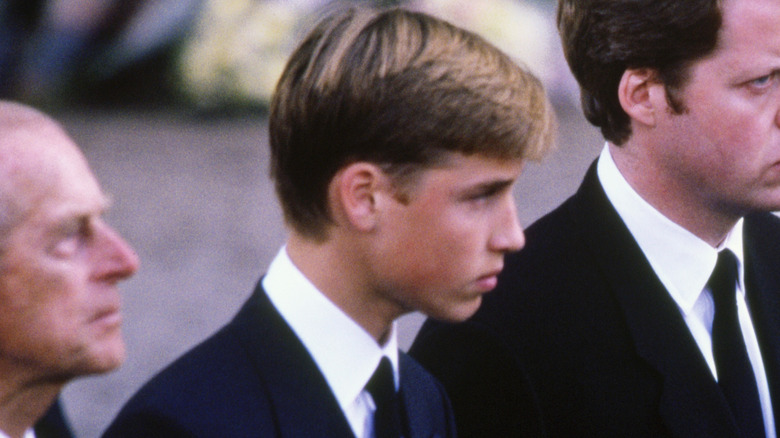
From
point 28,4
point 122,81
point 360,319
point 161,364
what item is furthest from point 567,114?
point 360,319

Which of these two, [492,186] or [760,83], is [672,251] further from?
[492,186]

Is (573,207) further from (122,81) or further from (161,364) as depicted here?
(122,81)

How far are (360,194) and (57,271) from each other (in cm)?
56

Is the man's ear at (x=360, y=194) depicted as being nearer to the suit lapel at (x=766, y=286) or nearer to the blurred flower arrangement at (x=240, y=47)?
the suit lapel at (x=766, y=286)

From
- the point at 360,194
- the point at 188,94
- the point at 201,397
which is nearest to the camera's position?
the point at 201,397

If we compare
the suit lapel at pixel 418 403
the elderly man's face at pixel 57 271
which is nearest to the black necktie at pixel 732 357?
the suit lapel at pixel 418 403

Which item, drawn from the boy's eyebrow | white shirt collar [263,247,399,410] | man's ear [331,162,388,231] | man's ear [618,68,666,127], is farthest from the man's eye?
white shirt collar [263,247,399,410]

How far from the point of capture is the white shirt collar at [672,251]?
2.40 meters

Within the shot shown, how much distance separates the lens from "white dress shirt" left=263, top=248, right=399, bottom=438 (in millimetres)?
1956

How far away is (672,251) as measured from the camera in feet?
7.91

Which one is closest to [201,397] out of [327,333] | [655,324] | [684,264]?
[327,333]

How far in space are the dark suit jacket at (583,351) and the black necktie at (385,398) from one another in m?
0.37

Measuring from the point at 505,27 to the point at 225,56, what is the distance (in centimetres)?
247

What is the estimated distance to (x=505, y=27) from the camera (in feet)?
33.9
